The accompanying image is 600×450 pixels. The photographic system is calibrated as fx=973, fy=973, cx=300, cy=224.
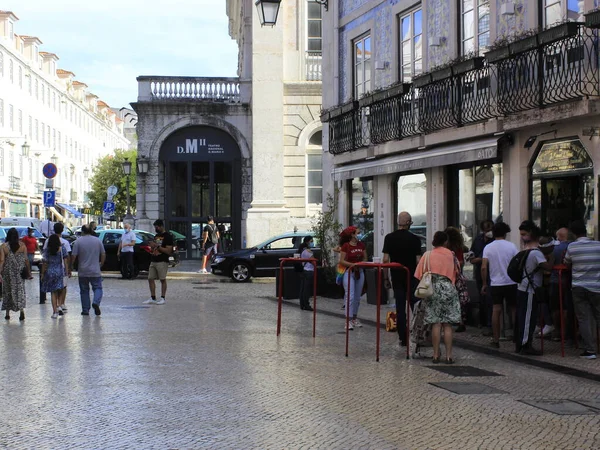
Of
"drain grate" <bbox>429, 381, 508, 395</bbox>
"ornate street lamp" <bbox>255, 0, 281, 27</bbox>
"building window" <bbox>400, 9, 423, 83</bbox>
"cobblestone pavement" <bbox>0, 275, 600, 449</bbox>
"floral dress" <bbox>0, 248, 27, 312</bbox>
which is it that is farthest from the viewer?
"building window" <bbox>400, 9, 423, 83</bbox>

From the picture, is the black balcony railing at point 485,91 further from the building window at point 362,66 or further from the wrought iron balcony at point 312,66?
the wrought iron balcony at point 312,66

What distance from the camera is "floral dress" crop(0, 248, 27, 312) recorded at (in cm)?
1680

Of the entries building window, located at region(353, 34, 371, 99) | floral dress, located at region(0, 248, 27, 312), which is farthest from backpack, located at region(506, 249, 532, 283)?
building window, located at region(353, 34, 371, 99)

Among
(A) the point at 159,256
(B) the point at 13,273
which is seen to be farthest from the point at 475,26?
(B) the point at 13,273

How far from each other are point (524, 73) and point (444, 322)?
5.35m

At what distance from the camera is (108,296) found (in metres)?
22.9

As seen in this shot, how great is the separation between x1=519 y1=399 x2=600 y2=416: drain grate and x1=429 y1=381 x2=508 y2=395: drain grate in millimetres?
583

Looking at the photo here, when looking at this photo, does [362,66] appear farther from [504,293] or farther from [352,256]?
[504,293]

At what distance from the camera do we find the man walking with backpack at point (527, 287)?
39.4 ft

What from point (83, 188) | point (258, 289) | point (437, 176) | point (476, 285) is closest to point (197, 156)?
point (258, 289)

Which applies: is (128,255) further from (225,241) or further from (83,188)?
(83,188)

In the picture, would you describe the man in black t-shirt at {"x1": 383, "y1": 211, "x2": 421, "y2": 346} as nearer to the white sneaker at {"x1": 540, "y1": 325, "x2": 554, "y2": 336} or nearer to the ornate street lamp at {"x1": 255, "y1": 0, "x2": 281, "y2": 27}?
the white sneaker at {"x1": 540, "y1": 325, "x2": 554, "y2": 336}

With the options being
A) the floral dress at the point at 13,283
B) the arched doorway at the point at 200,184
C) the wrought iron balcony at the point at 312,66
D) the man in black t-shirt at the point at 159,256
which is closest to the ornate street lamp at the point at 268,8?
the man in black t-shirt at the point at 159,256

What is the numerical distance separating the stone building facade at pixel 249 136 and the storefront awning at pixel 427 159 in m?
12.9
